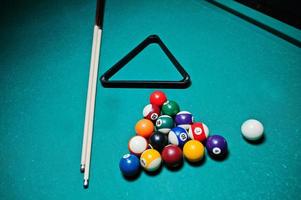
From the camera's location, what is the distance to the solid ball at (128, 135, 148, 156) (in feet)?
5.10

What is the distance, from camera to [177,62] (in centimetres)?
199

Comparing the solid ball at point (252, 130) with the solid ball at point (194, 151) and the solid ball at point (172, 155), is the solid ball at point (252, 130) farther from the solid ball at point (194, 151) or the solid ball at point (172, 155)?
the solid ball at point (172, 155)

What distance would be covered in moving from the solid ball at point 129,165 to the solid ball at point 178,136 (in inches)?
8.6

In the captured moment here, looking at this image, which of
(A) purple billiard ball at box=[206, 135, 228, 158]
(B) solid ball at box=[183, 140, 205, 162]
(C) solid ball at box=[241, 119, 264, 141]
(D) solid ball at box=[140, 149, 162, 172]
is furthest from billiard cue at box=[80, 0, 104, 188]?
(C) solid ball at box=[241, 119, 264, 141]

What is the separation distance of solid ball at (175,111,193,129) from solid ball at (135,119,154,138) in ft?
0.51

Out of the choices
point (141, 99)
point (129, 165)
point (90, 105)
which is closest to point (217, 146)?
point (129, 165)

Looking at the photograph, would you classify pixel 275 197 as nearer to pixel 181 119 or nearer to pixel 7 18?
pixel 181 119

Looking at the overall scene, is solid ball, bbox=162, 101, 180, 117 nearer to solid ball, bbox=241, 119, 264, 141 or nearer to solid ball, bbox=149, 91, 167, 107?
solid ball, bbox=149, 91, 167, 107

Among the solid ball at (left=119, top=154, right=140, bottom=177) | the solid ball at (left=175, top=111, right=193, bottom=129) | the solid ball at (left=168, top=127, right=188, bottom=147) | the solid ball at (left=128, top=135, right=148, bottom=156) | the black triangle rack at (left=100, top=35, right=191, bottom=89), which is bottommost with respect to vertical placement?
the solid ball at (left=119, top=154, right=140, bottom=177)

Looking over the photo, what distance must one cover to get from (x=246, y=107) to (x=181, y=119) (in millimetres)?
440

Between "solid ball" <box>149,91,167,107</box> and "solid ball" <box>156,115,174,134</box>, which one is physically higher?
"solid ball" <box>149,91,167,107</box>

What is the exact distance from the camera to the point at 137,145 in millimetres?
1557

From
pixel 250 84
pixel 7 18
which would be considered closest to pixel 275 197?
pixel 250 84

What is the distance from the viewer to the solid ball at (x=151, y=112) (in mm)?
1703
